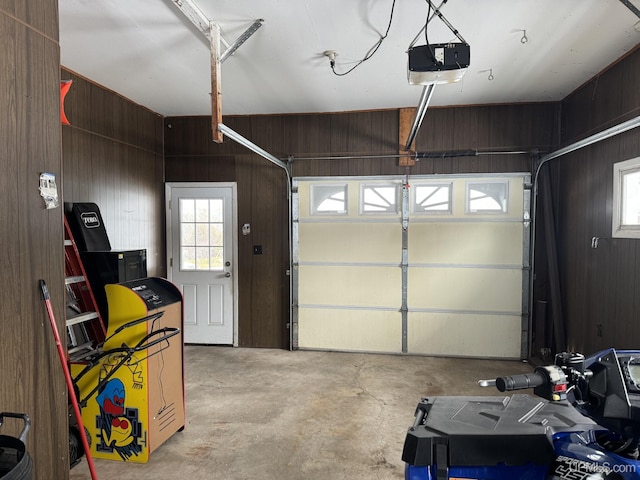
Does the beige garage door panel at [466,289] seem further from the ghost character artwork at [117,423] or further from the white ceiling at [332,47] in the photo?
the ghost character artwork at [117,423]

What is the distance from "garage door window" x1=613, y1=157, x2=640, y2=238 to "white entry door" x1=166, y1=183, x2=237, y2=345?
3839mm

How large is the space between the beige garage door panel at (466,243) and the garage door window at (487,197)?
A: 17 centimetres

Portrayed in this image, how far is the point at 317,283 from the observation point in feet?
15.6

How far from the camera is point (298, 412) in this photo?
10.3 ft

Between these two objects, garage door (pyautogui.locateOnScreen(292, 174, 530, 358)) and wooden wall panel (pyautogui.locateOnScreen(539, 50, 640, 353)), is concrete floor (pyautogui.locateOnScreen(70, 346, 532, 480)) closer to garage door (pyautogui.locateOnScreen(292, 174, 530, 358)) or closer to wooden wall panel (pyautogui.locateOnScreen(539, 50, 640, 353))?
garage door (pyautogui.locateOnScreen(292, 174, 530, 358))

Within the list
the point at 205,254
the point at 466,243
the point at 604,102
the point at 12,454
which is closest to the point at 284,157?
the point at 205,254

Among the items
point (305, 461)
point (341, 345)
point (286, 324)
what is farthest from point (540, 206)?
point (305, 461)

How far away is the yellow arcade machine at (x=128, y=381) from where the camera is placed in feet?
7.86

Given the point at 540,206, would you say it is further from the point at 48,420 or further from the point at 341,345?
the point at 48,420

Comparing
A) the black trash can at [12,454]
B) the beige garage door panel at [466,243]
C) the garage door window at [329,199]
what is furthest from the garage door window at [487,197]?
the black trash can at [12,454]

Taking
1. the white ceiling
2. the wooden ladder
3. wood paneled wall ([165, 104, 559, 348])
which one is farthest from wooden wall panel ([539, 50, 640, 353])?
the wooden ladder

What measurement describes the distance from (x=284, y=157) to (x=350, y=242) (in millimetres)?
1302

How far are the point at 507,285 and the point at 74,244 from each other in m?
4.24

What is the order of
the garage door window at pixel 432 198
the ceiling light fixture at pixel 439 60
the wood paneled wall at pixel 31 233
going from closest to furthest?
the wood paneled wall at pixel 31 233 → the ceiling light fixture at pixel 439 60 → the garage door window at pixel 432 198
